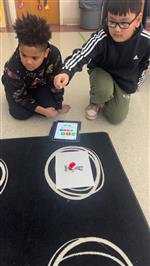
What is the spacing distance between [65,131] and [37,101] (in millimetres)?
217

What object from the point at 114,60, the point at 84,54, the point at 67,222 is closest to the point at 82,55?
the point at 84,54

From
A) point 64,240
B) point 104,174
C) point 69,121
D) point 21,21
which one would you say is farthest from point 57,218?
point 21,21

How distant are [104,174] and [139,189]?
0.44 feet

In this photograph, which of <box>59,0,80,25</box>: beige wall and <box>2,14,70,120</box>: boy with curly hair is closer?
<box>2,14,70,120</box>: boy with curly hair

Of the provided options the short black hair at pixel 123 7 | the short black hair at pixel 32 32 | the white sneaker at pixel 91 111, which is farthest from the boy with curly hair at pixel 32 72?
the short black hair at pixel 123 7

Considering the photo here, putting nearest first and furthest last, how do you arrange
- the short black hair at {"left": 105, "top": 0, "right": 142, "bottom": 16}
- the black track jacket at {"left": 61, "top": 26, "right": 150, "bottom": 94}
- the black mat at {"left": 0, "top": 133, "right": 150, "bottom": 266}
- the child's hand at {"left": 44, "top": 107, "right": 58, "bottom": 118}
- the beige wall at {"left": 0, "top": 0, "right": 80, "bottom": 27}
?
the black mat at {"left": 0, "top": 133, "right": 150, "bottom": 266}, the short black hair at {"left": 105, "top": 0, "right": 142, "bottom": 16}, the black track jacket at {"left": 61, "top": 26, "right": 150, "bottom": 94}, the child's hand at {"left": 44, "top": 107, "right": 58, "bottom": 118}, the beige wall at {"left": 0, "top": 0, "right": 80, "bottom": 27}

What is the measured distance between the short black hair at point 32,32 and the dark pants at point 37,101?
26 cm

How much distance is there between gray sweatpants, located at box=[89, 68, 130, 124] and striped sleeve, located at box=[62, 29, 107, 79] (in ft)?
0.37

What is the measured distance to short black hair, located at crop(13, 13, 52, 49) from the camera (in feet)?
3.05

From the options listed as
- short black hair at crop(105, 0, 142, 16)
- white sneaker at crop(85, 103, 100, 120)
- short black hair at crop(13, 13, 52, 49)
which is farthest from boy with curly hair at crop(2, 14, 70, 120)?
short black hair at crop(105, 0, 142, 16)

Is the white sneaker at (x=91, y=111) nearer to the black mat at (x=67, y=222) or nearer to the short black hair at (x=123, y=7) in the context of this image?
the black mat at (x=67, y=222)

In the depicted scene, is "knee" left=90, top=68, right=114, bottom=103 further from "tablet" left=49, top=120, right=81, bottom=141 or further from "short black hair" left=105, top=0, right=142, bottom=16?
"short black hair" left=105, top=0, right=142, bottom=16

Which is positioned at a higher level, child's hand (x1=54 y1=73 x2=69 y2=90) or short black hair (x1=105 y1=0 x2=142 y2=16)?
short black hair (x1=105 y1=0 x2=142 y2=16)

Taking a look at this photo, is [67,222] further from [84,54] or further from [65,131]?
[84,54]
